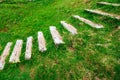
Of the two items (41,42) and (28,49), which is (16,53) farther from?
(41,42)

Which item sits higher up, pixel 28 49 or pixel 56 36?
pixel 56 36

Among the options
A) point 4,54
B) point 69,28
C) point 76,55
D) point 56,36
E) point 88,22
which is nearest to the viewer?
point 76,55

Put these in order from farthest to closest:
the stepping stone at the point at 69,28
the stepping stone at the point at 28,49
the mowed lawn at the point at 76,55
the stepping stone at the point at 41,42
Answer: the stepping stone at the point at 69,28
the stepping stone at the point at 41,42
the stepping stone at the point at 28,49
the mowed lawn at the point at 76,55

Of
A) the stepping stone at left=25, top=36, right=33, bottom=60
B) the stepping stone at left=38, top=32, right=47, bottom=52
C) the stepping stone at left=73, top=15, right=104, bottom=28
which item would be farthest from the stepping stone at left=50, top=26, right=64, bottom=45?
the stepping stone at left=73, top=15, right=104, bottom=28

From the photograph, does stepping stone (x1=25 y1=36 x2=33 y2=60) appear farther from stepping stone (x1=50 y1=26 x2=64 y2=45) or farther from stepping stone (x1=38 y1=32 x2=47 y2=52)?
stepping stone (x1=50 y1=26 x2=64 y2=45)

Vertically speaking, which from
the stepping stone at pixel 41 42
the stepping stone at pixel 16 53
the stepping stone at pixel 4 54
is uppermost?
the stepping stone at pixel 41 42

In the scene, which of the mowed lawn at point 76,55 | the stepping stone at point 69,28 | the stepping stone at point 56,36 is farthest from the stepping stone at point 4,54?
the stepping stone at point 69,28

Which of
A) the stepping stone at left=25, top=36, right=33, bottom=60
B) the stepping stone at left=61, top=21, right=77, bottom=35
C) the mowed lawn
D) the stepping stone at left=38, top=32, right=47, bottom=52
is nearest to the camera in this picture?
the mowed lawn

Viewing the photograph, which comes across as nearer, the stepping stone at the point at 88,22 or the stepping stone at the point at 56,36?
the stepping stone at the point at 56,36

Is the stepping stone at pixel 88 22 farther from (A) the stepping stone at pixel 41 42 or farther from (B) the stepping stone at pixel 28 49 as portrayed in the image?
(B) the stepping stone at pixel 28 49

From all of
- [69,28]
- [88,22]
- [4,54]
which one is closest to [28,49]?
[4,54]

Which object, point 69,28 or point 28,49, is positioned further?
point 69,28

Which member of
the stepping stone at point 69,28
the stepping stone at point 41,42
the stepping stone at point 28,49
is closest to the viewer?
the stepping stone at point 28,49

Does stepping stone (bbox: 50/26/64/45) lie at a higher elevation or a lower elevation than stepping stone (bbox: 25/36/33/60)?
higher
